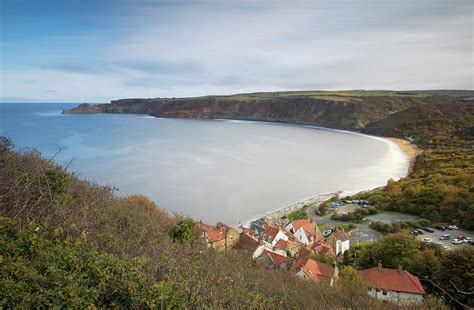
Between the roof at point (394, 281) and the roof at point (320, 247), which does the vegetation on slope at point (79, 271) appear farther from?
the roof at point (320, 247)

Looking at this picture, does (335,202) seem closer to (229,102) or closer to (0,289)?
(0,289)

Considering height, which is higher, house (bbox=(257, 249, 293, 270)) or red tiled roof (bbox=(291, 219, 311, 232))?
house (bbox=(257, 249, 293, 270))

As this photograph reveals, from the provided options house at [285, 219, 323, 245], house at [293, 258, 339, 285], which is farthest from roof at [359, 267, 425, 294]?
house at [285, 219, 323, 245]


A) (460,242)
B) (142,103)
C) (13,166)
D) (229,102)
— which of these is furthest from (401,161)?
(142,103)

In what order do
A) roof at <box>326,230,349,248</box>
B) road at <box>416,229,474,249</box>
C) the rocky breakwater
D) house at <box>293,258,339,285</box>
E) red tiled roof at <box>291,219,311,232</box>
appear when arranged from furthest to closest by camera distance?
the rocky breakwater < red tiled roof at <box>291,219,311,232</box> < road at <box>416,229,474,249</box> < roof at <box>326,230,349,248</box> < house at <box>293,258,339,285</box>

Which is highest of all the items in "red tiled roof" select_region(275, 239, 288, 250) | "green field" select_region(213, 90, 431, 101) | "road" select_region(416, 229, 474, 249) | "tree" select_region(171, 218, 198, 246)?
"green field" select_region(213, 90, 431, 101)

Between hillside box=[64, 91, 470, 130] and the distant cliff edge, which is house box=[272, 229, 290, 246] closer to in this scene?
the distant cliff edge

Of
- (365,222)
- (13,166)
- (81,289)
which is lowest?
(365,222)

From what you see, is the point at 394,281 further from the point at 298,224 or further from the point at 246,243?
the point at 298,224
